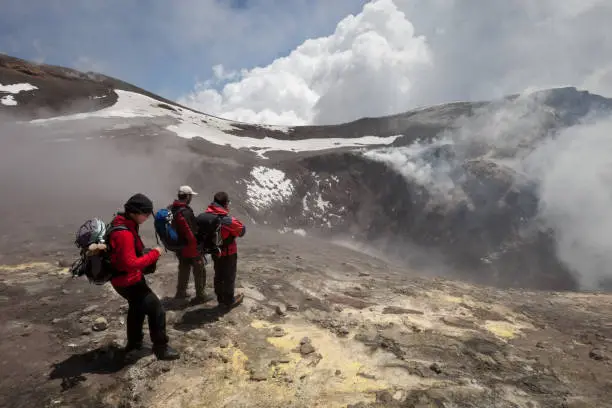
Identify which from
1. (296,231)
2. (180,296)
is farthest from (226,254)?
(296,231)

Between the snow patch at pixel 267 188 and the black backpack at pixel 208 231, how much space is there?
1448 centimetres

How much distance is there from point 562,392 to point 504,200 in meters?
21.1

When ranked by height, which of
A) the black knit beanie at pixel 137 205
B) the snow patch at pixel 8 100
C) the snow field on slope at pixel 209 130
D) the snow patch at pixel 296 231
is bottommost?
the snow patch at pixel 296 231

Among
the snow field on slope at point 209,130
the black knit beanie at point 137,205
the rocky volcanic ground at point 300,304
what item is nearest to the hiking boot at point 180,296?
the rocky volcanic ground at point 300,304

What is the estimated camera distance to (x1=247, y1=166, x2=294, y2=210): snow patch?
21.3 metres

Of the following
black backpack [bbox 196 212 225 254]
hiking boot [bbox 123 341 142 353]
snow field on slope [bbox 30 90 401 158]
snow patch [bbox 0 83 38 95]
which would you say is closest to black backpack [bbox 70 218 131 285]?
hiking boot [bbox 123 341 142 353]

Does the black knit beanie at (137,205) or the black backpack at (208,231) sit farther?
the black backpack at (208,231)

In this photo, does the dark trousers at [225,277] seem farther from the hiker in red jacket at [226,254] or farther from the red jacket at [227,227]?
the red jacket at [227,227]

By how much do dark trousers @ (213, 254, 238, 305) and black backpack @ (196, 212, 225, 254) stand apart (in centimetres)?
30

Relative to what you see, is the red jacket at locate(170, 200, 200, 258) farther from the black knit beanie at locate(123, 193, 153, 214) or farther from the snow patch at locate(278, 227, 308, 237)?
the snow patch at locate(278, 227, 308, 237)

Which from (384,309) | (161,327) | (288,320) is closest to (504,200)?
(384,309)

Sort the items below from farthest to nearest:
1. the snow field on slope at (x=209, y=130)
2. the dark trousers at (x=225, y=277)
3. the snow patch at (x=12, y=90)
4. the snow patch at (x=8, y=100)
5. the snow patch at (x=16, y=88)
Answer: the snow patch at (x=16, y=88) → the snow patch at (x=12, y=90) → the snow patch at (x=8, y=100) → the snow field on slope at (x=209, y=130) → the dark trousers at (x=225, y=277)

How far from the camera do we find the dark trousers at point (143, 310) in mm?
4617

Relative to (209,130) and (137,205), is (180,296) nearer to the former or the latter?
(137,205)
